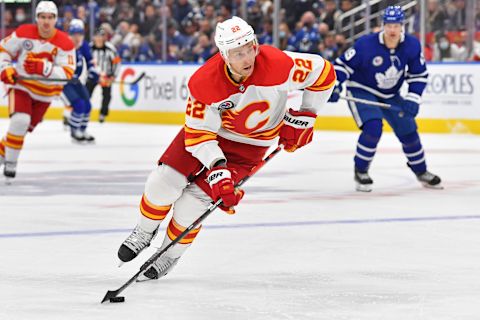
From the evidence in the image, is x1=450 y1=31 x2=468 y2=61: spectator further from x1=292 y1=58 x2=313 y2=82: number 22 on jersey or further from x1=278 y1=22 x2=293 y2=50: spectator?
x1=292 y1=58 x2=313 y2=82: number 22 on jersey

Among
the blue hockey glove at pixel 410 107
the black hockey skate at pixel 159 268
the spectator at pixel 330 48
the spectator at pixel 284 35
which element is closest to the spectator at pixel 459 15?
the spectator at pixel 330 48

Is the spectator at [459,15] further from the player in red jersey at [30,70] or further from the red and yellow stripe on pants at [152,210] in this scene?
the red and yellow stripe on pants at [152,210]

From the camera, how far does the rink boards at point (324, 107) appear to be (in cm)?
1313

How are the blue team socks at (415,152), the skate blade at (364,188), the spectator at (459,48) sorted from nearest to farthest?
the skate blade at (364,188) < the blue team socks at (415,152) < the spectator at (459,48)

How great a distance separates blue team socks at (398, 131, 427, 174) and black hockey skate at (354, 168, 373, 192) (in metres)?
0.45

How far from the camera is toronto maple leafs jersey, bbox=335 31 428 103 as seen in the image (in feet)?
26.4

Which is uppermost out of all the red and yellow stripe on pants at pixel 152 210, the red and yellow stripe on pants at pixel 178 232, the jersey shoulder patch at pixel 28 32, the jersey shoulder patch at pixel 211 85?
the jersey shoulder patch at pixel 211 85

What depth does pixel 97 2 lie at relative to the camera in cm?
1736

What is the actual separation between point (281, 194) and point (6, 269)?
3.29 meters

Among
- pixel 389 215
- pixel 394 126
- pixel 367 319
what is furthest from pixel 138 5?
pixel 367 319

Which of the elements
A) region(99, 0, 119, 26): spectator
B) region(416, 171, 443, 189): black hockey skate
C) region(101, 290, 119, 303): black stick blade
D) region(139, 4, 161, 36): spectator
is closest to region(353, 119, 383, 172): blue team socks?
region(416, 171, 443, 189): black hockey skate

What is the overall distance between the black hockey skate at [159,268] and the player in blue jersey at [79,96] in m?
8.42

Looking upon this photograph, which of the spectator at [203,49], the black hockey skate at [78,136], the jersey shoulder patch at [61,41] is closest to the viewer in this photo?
the jersey shoulder patch at [61,41]

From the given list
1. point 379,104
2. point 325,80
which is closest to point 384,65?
point 379,104
